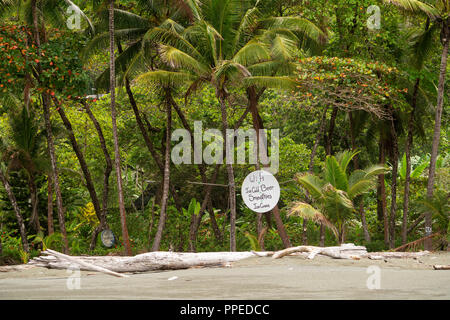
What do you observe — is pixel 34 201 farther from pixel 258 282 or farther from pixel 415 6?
pixel 415 6

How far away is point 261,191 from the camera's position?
45.5 feet

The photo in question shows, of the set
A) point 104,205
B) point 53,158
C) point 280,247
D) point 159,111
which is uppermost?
point 159,111

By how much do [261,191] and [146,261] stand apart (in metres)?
3.12

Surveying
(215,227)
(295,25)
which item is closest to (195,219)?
(215,227)

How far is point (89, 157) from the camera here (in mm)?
23906

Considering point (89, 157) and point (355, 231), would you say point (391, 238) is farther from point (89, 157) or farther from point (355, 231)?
point (89, 157)

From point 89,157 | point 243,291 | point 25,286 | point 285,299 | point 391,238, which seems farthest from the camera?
point 89,157

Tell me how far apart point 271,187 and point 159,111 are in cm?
892

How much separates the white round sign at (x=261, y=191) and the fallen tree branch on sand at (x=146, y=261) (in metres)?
1.59

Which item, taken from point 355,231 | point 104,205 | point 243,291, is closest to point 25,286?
point 243,291

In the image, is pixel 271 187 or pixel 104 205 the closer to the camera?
pixel 271 187

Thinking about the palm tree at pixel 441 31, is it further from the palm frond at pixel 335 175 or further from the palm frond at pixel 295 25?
the palm frond at pixel 335 175

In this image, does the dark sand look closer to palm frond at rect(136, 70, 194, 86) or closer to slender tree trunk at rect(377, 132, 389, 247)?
palm frond at rect(136, 70, 194, 86)

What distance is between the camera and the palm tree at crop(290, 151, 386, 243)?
13.9 m
